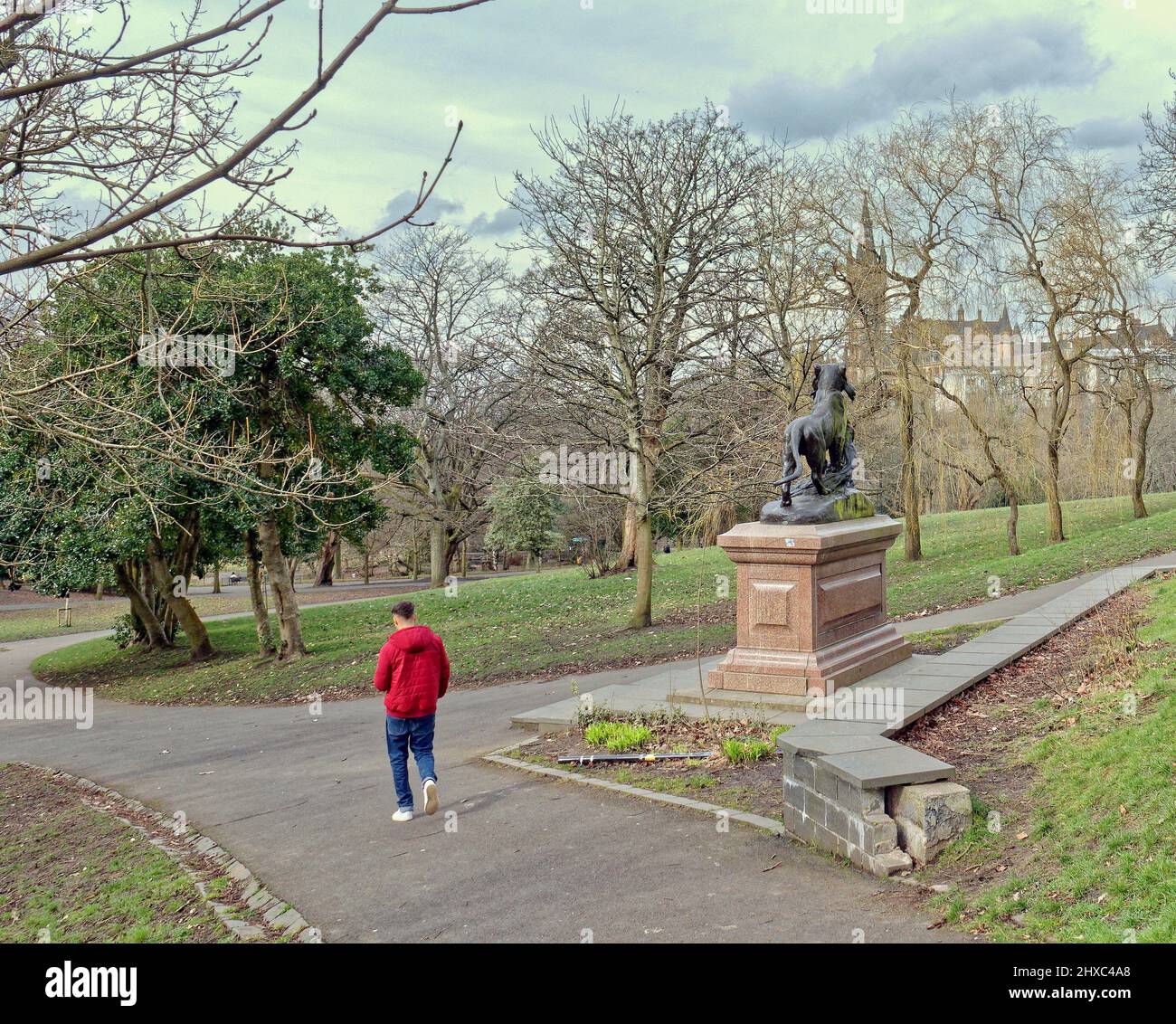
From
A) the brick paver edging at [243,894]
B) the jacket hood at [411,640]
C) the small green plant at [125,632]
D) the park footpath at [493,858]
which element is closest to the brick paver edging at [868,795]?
the park footpath at [493,858]

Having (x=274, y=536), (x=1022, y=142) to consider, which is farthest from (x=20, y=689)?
(x=1022, y=142)

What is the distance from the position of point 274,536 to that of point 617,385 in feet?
26.9

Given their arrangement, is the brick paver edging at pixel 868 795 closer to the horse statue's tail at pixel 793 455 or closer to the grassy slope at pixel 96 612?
the horse statue's tail at pixel 793 455

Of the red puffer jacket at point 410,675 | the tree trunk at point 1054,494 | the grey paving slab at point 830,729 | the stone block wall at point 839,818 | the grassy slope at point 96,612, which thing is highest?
the tree trunk at point 1054,494

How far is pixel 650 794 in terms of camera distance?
707cm

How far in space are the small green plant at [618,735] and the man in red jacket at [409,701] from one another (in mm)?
1910

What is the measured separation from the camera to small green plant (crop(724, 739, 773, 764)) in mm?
7672

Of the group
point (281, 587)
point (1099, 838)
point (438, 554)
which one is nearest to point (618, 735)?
point (1099, 838)

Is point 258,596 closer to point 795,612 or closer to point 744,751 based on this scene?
point 795,612

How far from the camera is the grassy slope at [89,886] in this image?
5.68 m

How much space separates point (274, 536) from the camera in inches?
742

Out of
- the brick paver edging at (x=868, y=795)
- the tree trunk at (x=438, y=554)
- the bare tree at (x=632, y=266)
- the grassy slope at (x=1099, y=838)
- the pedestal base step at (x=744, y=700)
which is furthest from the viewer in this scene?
the tree trunk at (x=438, y=554)

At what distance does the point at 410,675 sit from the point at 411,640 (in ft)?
0.91

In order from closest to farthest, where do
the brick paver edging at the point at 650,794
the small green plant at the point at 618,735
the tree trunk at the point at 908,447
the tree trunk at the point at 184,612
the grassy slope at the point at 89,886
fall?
1. the grassy slope at the point at 89,886
2. the brick paver edging at the point at 650,794
3. the small green plant at the point at 618,735
4. the tree trunk at the point at 908,447
5. the tree trunk at the point at 184,612
